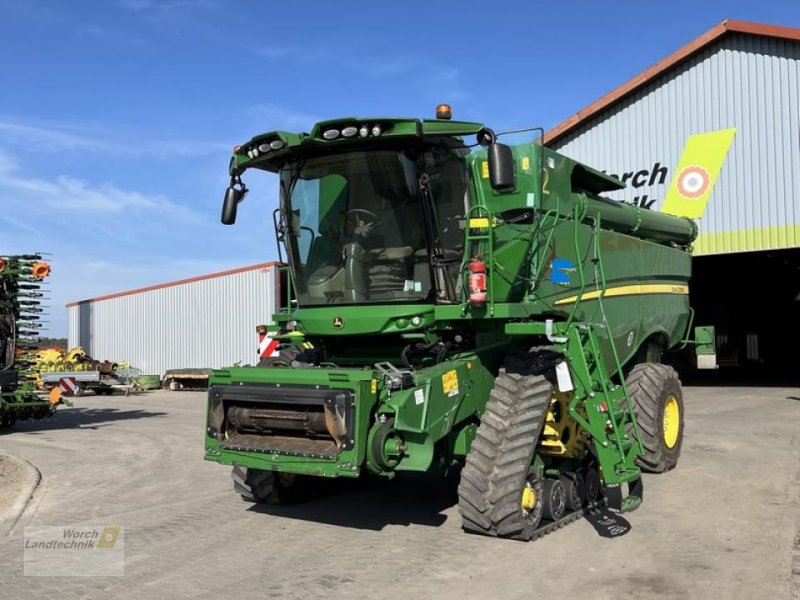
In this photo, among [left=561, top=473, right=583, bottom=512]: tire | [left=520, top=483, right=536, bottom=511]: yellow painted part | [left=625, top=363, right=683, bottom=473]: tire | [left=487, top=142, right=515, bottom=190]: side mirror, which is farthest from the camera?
[left=625, top=363, right=683, bottom=473]: tire

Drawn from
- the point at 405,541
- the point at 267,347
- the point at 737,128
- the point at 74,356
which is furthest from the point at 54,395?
the point at 737,128

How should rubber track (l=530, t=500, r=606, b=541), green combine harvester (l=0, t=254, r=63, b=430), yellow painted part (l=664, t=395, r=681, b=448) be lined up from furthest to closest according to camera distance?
green combine harvester (l=0, t=254, r=63, b=430)
yellow painted part (l=664, t=395, r=681, b=448)
rubber track (l=530, t=500, r=606, b=541)

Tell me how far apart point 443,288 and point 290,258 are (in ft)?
5.14

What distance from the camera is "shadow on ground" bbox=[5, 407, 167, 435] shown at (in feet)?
50.0

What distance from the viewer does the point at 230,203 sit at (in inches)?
269

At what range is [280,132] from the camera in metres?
6.16

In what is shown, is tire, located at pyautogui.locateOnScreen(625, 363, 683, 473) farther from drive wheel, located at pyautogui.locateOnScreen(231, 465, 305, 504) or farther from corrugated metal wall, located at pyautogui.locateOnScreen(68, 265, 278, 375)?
corrugated metal wall, located at pyautogui.locateOnScreen(68, 265, 278, 375)

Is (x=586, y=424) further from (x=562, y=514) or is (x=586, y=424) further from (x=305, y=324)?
(x=305, y=324)

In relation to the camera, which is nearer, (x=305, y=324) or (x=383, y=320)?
(x=383, y=320)

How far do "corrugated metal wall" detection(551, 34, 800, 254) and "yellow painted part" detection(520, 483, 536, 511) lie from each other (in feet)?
46.2

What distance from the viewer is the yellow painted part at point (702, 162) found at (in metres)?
18.1

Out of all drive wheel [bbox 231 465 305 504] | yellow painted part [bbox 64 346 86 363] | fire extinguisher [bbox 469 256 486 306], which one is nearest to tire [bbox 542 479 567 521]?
fire extinguisher [bbox 469 256 486 306]

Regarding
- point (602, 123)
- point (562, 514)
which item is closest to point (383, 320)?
point (562, 514)

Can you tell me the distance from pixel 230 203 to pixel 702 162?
49.1ft
